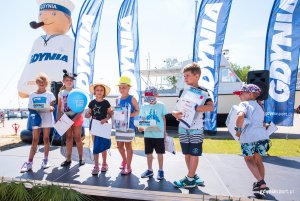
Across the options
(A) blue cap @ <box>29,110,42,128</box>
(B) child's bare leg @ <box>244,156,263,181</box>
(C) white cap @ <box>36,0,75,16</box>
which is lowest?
(B) child's bare leg @ <box>244,156,263,181</box>

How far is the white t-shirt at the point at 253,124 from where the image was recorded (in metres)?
2.94

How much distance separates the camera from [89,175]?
3.72 meters

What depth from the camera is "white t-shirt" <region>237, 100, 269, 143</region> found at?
294 cm

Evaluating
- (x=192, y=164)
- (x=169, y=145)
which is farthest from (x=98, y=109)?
(x=192, y=164)

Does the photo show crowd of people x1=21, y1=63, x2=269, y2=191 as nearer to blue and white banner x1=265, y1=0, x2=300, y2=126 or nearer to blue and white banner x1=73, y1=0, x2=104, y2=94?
blue and white banner x1=73, y1=0, x2=104, y2=94

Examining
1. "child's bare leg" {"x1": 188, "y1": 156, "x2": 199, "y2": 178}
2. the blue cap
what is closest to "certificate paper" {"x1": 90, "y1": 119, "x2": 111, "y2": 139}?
the blue cap

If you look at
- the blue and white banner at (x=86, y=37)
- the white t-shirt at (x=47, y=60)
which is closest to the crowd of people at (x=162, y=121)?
the blue and white banner at (x=86, y=37)

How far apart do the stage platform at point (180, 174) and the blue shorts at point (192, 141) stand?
0.54 metres

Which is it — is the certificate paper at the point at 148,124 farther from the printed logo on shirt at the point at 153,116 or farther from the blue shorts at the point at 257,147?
the blue shorts at the point at 257,147

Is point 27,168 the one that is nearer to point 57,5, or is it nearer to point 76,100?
point 76,100

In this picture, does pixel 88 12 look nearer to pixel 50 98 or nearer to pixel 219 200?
pixel 50 98

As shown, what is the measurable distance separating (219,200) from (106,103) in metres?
2.24

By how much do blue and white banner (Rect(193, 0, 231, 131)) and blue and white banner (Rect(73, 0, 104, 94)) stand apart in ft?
12.0

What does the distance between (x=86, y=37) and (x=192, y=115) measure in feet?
21.3
